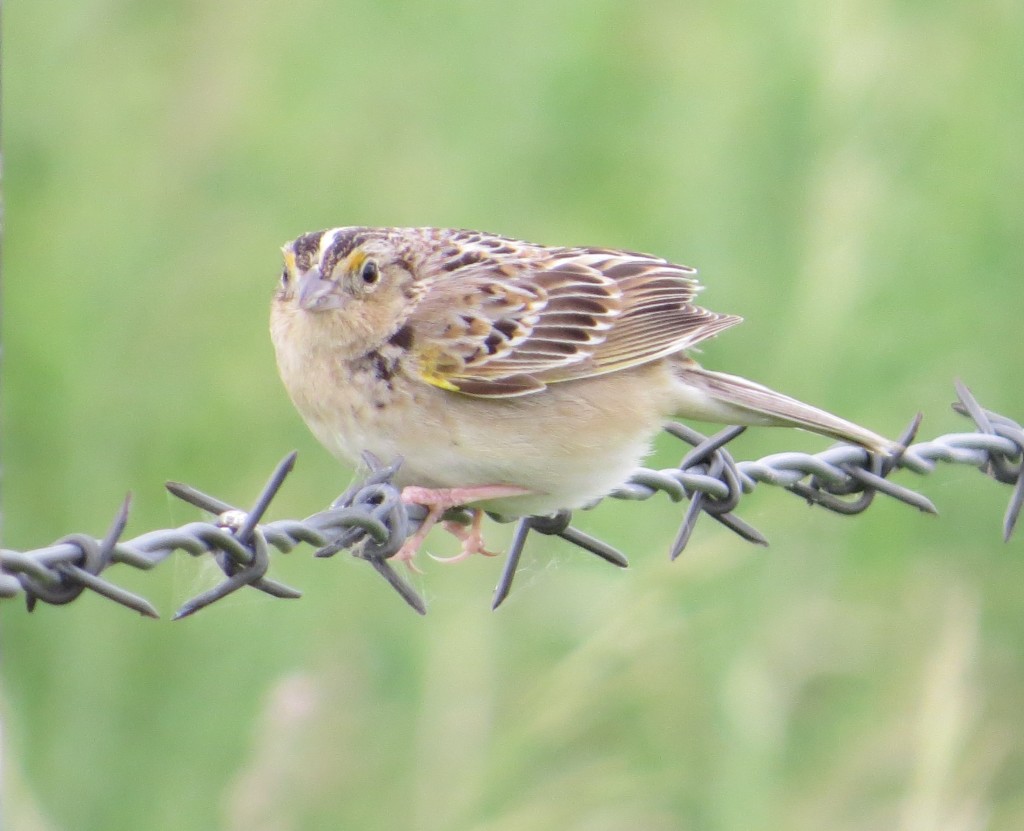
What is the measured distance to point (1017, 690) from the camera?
5.58m

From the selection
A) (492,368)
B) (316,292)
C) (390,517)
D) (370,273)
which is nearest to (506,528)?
(492,368)

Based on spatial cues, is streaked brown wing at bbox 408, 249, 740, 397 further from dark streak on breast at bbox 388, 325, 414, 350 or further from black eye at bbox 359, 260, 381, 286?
black eye at bbox 359, 260, 381, 286

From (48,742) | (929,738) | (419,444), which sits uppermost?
(419,444)

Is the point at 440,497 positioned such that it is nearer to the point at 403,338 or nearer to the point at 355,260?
the point at 403,338

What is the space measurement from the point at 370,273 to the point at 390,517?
1.26m

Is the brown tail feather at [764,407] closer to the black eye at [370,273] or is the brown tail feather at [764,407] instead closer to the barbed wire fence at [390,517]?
the barbed wire fence at [390,517]

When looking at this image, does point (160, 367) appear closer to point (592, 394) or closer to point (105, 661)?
point (105, 661)

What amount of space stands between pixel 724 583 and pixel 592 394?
0.69m

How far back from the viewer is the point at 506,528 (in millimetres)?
5473

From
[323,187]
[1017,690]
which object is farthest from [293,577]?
[1017,690]

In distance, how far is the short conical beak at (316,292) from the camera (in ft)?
14.2

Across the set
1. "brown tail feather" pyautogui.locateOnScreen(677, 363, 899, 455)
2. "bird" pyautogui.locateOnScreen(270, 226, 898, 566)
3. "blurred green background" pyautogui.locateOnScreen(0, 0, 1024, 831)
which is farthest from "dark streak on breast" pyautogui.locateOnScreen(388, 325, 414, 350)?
"brown tail feather" pyautogui.locateOnScreen(677, 363, 899, 455)

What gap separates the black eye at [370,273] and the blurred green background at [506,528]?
0.92 meters

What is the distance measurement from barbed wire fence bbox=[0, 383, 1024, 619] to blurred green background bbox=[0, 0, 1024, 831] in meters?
0.45
